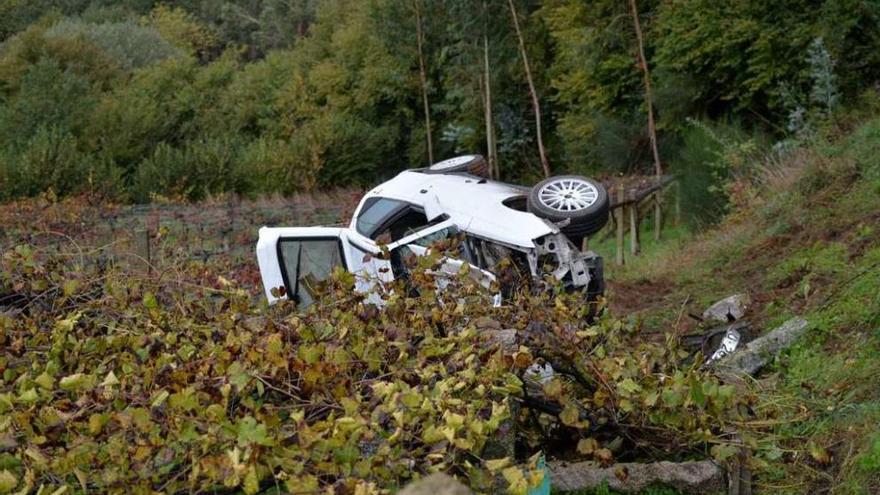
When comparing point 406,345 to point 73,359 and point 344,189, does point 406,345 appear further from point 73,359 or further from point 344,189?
point 344,189

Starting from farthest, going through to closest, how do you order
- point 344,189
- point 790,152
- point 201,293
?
point 344,189, point 790,152, point 201,293

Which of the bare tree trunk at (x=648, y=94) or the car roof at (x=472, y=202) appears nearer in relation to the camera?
the car roof at (x=472, y=202)

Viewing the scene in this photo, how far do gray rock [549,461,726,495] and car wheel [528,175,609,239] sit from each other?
13.3 ft

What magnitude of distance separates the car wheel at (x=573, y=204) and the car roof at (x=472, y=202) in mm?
243

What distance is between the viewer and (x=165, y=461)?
4848mm

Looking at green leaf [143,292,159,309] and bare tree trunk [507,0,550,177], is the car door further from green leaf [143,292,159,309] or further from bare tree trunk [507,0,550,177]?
bare tree trunk [507,0,550,177]

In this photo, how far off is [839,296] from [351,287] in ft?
19.0

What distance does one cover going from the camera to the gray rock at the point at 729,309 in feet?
39.7

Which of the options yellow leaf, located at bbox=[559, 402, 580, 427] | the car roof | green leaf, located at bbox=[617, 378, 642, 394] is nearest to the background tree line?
the car roof

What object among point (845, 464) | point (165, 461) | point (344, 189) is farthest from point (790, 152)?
point (344, 189)

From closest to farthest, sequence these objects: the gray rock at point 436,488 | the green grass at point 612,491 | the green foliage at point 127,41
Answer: the gray rock at point 436,488 → the green grass at point 612,491 → the green foliage at point 127,41

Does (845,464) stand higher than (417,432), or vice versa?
(417,432)

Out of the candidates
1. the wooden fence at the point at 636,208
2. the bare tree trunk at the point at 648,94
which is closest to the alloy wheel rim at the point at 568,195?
the wooden fence at the point at 636,208

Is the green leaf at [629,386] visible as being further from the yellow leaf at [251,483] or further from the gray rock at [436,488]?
the gray rock at [436,488]
